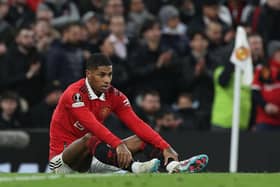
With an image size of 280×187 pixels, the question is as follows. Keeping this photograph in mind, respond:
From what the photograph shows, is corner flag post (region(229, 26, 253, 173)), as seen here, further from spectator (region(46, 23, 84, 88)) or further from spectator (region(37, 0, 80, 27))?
spectator (region(37, 0, 80, 27))

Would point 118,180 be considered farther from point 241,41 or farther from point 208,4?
point 208,4

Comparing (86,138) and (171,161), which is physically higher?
(86,138)

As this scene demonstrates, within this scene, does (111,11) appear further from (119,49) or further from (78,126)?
(78,126)

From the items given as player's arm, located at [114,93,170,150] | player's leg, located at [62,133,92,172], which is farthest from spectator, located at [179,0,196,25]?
player's leg, located at [62,133,92,172]

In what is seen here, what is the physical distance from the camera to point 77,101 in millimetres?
12523

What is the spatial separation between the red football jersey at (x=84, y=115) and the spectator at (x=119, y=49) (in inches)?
238

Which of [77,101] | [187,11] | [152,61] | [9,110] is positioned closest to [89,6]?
[187,11]

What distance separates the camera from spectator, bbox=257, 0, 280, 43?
20078 millimetres

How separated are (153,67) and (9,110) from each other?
2.64m

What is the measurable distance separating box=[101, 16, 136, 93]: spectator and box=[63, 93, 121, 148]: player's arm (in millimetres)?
6344

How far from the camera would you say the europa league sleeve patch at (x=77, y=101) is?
41.0ft

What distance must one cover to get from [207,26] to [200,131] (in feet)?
9.87

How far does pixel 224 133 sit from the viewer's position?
17922mm

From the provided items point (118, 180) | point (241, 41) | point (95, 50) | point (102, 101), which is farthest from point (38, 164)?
point (118, 180)
